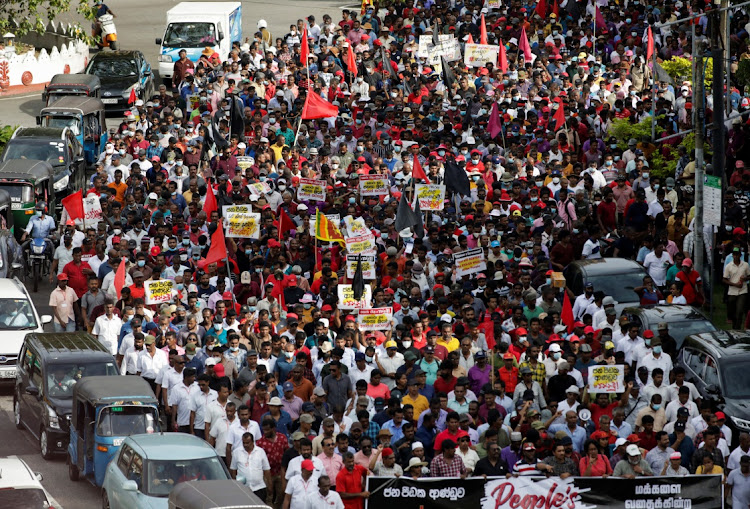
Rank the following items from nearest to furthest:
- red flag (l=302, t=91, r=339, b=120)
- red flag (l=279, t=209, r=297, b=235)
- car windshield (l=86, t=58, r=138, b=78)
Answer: red flag (l=279, t=209, r=297, b=235) < red flag (l=302, t=91, r=339, b=120) < car windshield (l=86, t=58, r=138, b=78)

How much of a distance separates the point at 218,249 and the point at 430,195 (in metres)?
3.89

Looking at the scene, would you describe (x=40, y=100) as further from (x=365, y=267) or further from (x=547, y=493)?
(x=547, y=493)

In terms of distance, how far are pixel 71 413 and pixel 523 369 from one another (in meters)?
5.95

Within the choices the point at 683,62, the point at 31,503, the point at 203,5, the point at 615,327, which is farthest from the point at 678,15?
the point at 31,503

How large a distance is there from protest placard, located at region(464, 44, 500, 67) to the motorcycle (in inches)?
594

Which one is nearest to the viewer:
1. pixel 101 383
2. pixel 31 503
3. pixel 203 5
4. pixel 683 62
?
pixel 31 503

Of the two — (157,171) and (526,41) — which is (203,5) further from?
(157,171)

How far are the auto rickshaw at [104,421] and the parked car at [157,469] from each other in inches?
41.6

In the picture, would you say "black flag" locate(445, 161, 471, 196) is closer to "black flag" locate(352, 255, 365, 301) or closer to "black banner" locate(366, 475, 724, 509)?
"black flag" locate(352, 255, 365, 301)

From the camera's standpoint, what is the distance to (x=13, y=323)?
2333 cm

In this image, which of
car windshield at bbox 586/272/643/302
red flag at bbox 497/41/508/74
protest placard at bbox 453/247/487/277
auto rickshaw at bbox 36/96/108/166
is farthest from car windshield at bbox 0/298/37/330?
red flag at bbox 497/41/508/74

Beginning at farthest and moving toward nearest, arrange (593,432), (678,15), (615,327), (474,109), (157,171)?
1. (678,15)
2. (474,109)
3. (157,171)
4. (615,327)
5. (593,432)

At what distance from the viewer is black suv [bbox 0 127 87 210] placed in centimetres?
3206

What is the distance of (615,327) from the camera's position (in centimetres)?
2131
